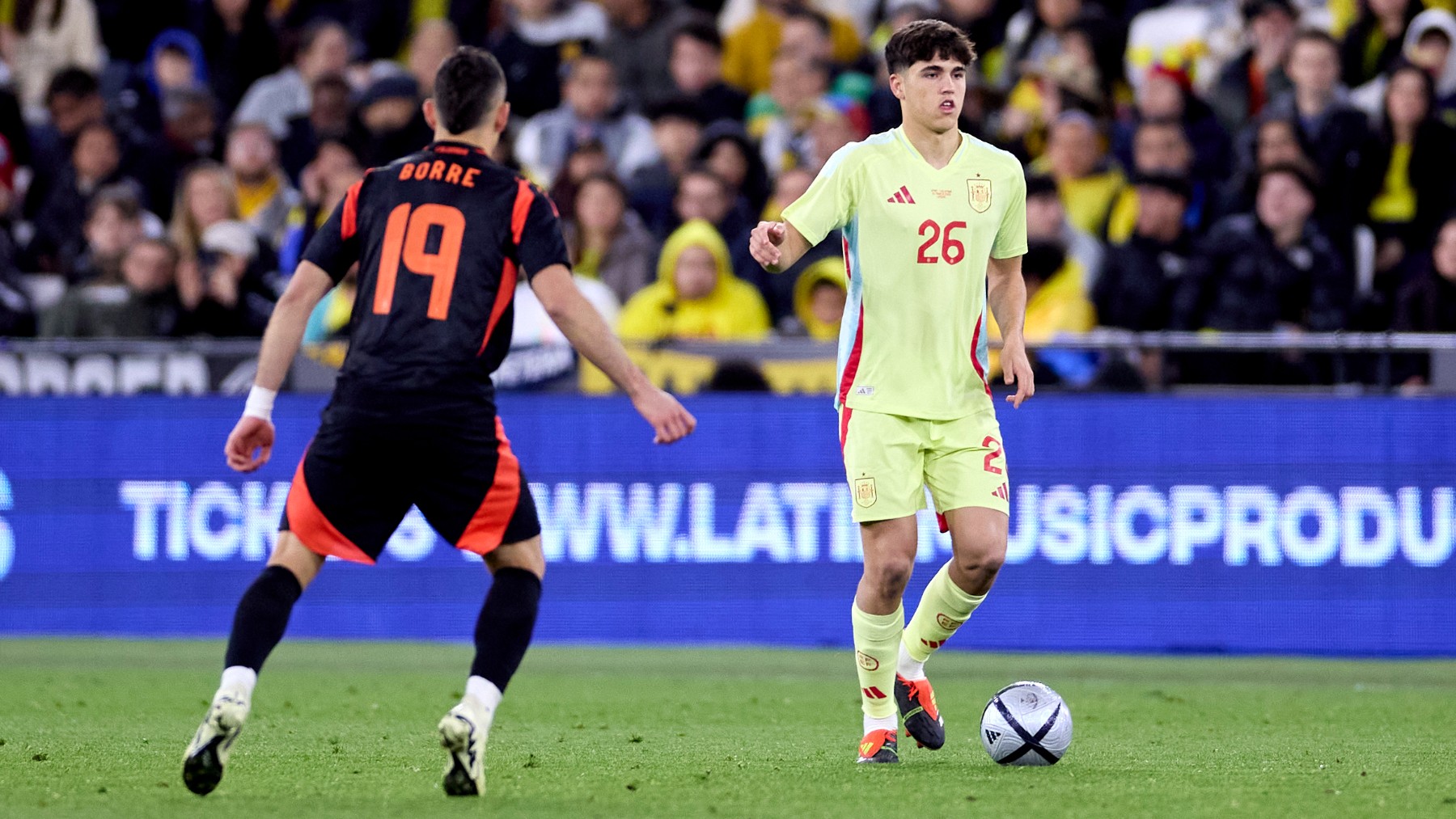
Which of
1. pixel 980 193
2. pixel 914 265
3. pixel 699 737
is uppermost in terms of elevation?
pixel 980 193

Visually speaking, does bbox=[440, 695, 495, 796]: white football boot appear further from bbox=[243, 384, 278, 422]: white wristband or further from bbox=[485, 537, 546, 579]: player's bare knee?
bbox=[243, 384, 278, 422]: white wristband

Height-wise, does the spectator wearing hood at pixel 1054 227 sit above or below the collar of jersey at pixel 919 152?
below

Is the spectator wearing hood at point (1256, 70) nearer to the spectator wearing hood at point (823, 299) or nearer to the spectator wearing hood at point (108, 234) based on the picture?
the spectator wearing hood at point (823, 299)

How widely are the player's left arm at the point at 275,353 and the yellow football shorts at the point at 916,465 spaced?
1932 millimetres

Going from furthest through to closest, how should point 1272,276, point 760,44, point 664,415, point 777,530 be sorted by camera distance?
point 760,44 → point 1272,276 → point 777,530 → point 664,415

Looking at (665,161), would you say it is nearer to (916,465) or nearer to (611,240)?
(611,240)

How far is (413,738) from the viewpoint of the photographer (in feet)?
24.2

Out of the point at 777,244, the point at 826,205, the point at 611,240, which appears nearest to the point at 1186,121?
the point at 611,240

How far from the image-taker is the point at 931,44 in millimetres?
6559

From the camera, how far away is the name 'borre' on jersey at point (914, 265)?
6648 millimetres

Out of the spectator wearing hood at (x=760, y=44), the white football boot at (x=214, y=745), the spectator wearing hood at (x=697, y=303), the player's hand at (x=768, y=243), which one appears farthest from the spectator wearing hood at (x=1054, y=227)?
the white football boot at (x=214, y=745)

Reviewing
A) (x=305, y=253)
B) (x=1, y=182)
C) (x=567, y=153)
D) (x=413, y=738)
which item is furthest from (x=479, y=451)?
(x=1, y=182)

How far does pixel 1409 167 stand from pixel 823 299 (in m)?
4.08

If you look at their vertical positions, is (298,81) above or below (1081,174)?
above
